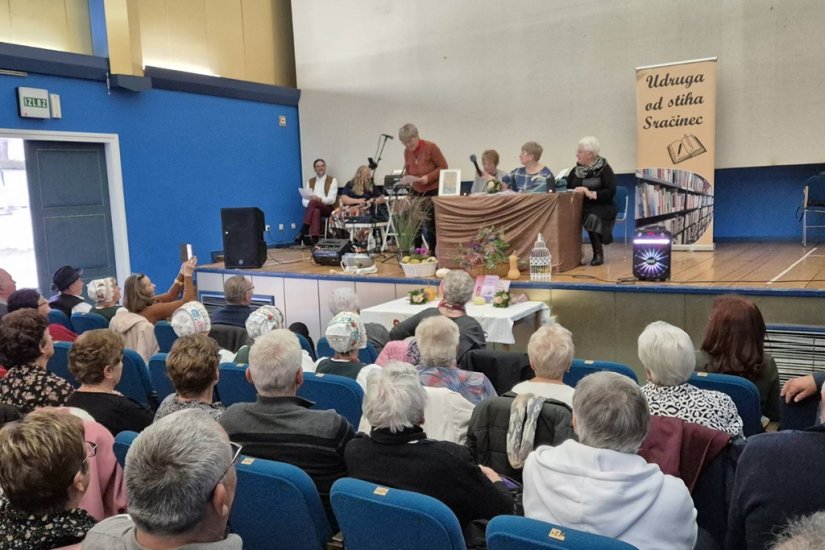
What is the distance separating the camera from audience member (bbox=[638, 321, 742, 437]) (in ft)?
6.89

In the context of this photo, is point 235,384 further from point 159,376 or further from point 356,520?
point 356,520

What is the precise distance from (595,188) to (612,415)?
464 cm

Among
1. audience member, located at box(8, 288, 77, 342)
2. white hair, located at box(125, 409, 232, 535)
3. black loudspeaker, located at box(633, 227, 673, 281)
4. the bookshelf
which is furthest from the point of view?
the bookshelf

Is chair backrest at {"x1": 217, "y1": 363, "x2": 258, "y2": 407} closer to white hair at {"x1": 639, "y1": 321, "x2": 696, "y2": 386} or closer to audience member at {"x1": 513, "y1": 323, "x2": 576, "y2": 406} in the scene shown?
audience member at {"x1": 513, "y1": 323, "x2": 576, "y2": 406}

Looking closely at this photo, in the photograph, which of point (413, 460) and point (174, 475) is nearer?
point (174, 475)

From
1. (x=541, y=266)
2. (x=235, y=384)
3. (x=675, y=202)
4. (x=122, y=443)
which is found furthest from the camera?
(x=675, y=202)

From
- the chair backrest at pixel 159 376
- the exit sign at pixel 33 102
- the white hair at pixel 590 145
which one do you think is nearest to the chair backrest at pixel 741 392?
the chair backrest at pixel 159 376

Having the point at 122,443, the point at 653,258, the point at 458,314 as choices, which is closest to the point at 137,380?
the point at 122,443

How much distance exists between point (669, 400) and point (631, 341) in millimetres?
3025

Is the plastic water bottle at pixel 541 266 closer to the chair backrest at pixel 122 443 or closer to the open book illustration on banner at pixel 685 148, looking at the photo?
the open book illustration on banner at pixel 685 148

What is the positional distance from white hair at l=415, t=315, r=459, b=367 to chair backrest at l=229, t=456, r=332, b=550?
2.90ft

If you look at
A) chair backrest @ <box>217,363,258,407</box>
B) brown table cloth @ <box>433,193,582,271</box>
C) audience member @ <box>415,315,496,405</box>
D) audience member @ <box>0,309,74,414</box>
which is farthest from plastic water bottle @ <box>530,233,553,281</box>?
audience member @ <box>0,309,74,414</box>

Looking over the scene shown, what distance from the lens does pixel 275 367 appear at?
2160mm

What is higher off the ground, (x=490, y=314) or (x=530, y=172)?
(x=530, y=172)
